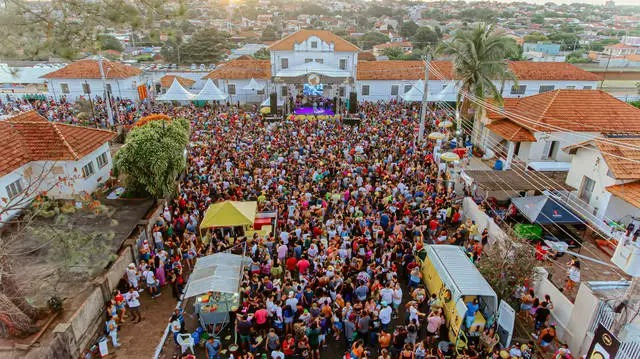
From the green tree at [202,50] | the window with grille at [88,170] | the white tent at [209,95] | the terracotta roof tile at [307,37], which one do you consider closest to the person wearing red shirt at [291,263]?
the window with grille at [88,170]

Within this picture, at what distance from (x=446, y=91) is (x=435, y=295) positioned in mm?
23714

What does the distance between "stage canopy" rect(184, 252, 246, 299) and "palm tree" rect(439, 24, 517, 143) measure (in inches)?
693

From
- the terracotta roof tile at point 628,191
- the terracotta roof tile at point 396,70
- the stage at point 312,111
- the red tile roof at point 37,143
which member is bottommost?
the stage at point 312,111

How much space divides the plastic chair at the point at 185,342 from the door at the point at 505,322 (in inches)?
306

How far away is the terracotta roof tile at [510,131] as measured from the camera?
21.1 m

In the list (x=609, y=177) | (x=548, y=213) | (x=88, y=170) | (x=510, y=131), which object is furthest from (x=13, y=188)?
(x=510, y=131)

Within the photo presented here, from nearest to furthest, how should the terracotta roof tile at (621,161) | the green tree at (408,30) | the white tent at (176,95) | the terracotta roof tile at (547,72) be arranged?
the terracotta roof tile at (621,161) → the white tent at (176,95) → the terracotta roof tile at (547,72) → the green tree at (408,30)

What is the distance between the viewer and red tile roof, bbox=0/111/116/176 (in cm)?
1524

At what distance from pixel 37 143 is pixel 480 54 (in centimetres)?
2313

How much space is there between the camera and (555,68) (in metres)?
36.2

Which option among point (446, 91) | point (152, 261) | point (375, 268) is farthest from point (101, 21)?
point (446, 91)

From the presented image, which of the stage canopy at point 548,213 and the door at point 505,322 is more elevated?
the stage canopy at point 548,213

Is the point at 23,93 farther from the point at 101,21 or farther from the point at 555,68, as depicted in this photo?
the point at 555,68

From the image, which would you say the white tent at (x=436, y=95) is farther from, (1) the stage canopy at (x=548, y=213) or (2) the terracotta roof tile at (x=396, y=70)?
(1) the stage canopy at (x=548, y=213)
